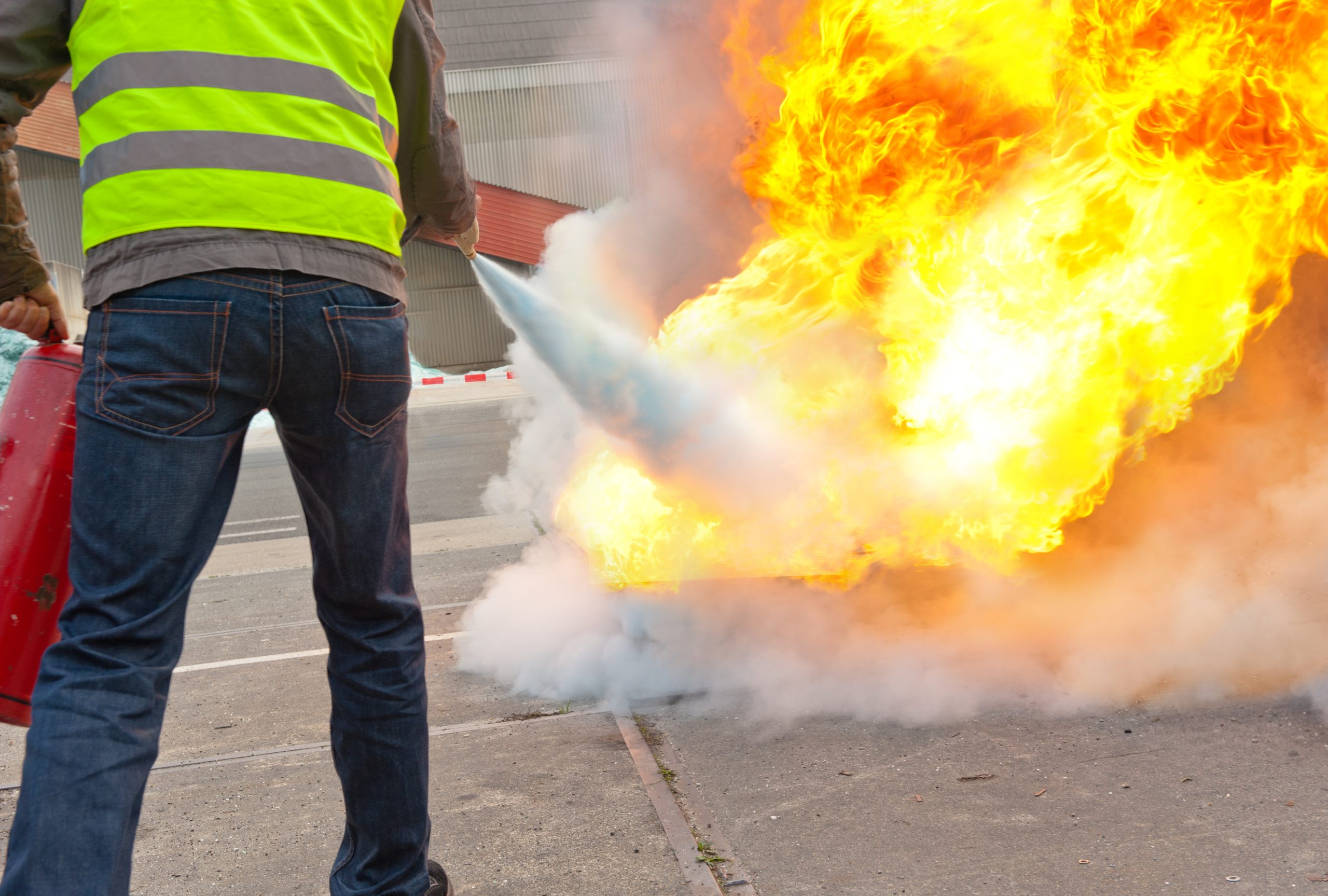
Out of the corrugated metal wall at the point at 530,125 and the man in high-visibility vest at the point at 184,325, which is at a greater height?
the corrugated metal wall at the point at 530,125

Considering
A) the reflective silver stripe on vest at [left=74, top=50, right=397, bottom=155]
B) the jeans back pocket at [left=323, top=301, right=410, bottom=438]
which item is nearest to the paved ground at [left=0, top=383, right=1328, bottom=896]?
the jeans back pocket at [left=323, top=301, right=410, bottom=438]

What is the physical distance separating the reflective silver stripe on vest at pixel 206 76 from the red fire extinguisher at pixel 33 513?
25.1 inches

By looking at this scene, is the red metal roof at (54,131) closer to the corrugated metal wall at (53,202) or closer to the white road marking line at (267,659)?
the corrugated metal wall at (53,202)

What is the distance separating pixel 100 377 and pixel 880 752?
210 cm

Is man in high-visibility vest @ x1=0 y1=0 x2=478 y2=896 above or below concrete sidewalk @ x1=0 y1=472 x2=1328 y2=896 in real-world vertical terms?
above

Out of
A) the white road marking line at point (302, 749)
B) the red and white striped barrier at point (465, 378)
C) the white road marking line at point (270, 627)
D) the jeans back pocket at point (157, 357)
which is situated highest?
the red and white striped barrier at point (465, 378)

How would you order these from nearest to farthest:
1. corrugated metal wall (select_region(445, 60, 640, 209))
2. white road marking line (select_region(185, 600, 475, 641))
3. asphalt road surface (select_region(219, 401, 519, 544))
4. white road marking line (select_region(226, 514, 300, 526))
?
1. white road marking line (select_region(185, 600, 475, 641))
2. asphalt road surface (select_region(219, 401, 519, 544))
3. white road marking line (select_region(226, 514, 300, 526))
4. corrugated metal wall (select_region(445, 60, 640, 209))

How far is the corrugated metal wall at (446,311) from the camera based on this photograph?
1977cm

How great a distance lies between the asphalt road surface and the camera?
294 inches

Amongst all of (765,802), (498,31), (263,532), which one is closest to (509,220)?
(498,31)

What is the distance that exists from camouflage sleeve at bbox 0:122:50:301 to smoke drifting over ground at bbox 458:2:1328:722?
1.78 metres

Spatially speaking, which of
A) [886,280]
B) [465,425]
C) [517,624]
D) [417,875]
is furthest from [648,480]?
[465,425]

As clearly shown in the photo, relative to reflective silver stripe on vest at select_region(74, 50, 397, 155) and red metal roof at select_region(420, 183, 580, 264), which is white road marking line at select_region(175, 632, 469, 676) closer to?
reflective silver stripe on vest at select_region(74, 50, 397, 155)

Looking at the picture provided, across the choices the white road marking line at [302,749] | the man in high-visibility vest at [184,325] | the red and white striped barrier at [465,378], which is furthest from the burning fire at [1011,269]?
the red and white striped barrier at [465,378]
